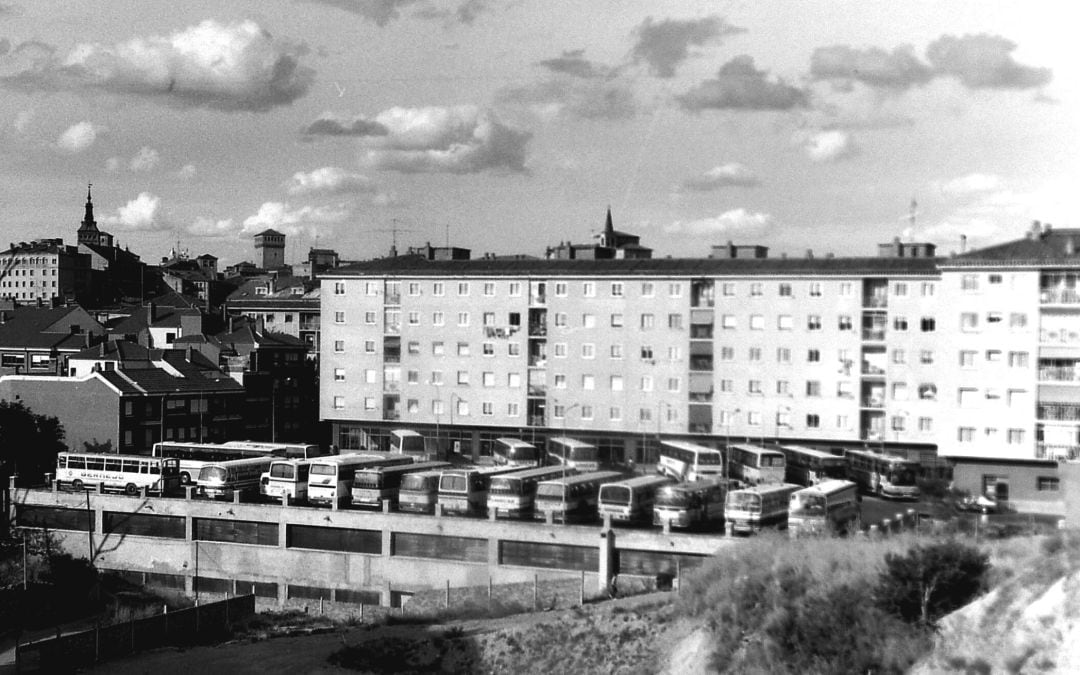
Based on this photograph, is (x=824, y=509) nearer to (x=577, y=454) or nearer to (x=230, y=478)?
(x=577, y=454)

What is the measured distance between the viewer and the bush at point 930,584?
27656 mm

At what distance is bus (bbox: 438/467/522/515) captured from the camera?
51.9 meters

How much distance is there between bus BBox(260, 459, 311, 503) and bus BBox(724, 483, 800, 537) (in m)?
19.1

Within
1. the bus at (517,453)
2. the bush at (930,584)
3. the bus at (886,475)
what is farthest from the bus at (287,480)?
the bush at (930,584)

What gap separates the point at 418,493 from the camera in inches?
2061

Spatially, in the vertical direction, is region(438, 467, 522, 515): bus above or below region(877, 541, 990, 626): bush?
below

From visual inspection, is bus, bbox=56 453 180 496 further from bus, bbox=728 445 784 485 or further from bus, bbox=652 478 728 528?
bus, bbox=728 445 784 485

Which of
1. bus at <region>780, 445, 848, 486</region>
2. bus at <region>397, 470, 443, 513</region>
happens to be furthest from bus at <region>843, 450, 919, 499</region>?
bus at <region>397, 470, 443, 513</region>

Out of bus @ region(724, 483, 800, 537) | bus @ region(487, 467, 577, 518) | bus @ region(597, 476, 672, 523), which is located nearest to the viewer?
bus @ region(724, 483, 800, 537)

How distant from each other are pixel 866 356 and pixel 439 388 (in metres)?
23.4

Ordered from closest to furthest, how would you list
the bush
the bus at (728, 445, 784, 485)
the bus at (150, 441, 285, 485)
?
the bush → the bus at (728, 445, 784, 485) → the bus at (150, 441, 285, 485)

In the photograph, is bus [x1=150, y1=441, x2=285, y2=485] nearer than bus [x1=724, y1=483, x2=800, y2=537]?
No

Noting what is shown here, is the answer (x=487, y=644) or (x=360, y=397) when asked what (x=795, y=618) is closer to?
(x=487, y=644)

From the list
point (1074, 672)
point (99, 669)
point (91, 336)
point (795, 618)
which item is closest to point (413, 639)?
point (99, 669)
